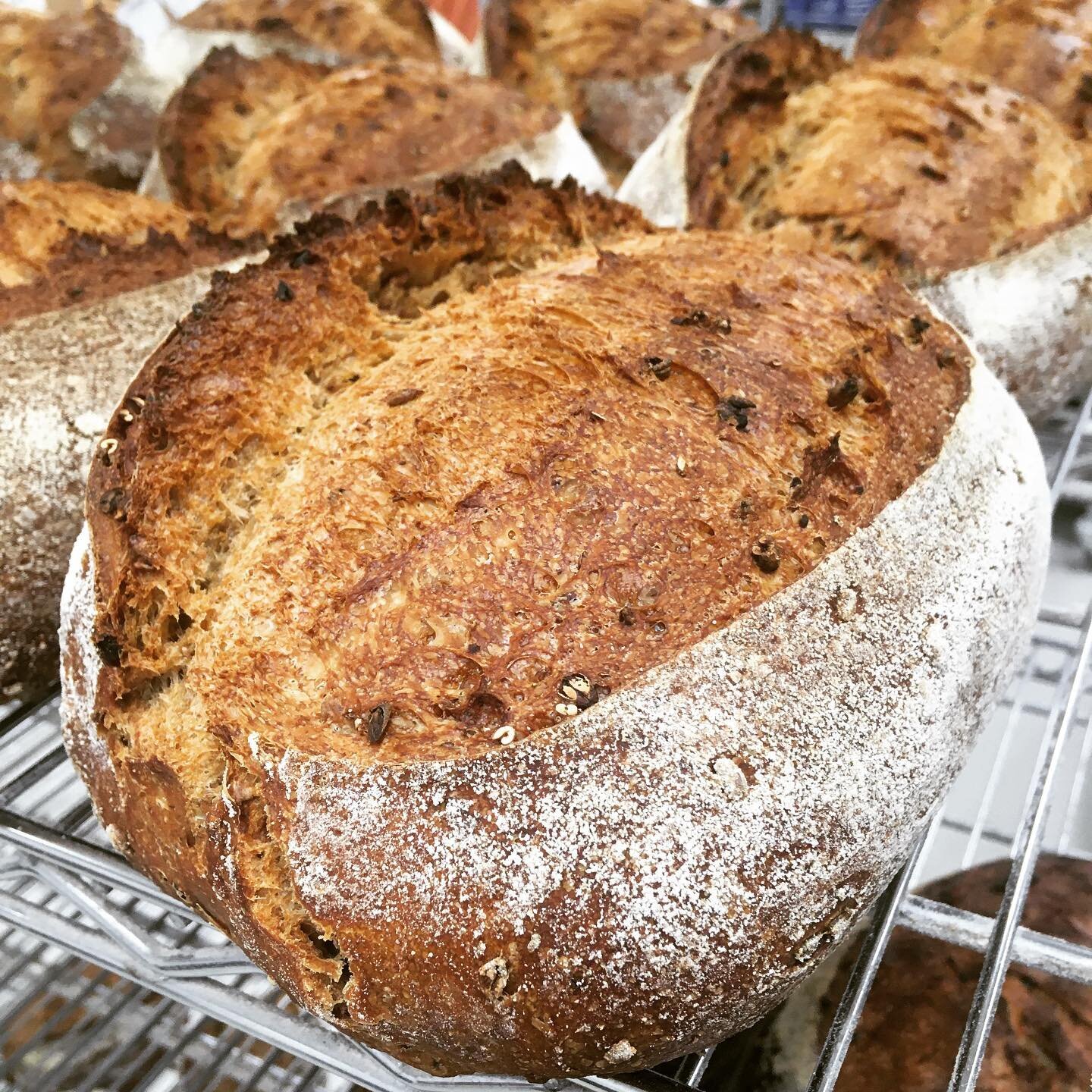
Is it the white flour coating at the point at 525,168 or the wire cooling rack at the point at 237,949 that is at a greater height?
the white flour coating at the point at 525,168

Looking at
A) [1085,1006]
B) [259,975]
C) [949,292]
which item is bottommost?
[1085,1006]

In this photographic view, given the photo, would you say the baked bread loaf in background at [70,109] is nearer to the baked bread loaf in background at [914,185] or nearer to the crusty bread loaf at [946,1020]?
the baked bread loaf in background at [914,185]

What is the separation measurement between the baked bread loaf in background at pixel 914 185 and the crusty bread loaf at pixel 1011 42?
0.66 ft

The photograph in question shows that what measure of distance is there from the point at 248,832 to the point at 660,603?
39cm

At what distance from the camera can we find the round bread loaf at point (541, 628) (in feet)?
2.65

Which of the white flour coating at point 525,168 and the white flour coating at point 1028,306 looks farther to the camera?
the white flour coating at point 525,168

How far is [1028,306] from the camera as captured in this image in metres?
1.53

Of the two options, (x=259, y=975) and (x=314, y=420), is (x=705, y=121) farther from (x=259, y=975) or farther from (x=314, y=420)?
(x=259, y=975)

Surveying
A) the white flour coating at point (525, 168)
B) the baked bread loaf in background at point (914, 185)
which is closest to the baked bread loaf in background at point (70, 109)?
the white flour coating at point (525, 168)

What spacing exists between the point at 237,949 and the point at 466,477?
1.57 ft

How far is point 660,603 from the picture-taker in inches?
35.3

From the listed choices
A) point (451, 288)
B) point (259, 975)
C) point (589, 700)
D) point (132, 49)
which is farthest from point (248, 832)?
point (132, 49)

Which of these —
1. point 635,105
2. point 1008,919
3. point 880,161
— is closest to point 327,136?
point 635,105

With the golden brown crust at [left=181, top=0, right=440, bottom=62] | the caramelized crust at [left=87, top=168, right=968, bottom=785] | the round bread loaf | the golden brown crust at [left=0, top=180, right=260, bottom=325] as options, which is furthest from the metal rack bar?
the golden brown crust at [left=181, top=0, right=440, bottom=62]
